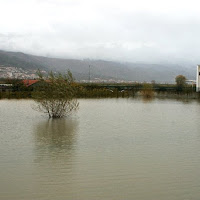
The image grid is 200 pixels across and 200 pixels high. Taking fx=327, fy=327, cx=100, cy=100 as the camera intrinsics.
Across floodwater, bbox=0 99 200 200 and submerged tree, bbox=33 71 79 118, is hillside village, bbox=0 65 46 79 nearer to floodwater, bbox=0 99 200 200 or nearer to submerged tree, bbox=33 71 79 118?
submerged tree, bbox=33 71 79 118

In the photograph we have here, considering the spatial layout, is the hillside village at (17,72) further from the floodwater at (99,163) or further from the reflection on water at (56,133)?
the floodwater at (99,163)

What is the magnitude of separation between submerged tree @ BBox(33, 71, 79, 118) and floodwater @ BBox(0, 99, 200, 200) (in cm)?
377

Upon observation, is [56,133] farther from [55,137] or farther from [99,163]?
[99,163]

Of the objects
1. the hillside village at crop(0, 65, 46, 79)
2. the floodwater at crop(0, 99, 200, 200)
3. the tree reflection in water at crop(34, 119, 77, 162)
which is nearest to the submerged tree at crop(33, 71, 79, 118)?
the tree reflection in water at crop(34, 119, 77, 162)

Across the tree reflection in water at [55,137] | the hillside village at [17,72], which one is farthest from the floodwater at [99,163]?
the hillside village at [17,72]

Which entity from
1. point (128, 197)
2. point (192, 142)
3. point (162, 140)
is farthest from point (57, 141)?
point (128, 197)

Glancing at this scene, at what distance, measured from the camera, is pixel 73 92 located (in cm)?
1942

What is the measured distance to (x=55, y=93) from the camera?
18703 millimetres

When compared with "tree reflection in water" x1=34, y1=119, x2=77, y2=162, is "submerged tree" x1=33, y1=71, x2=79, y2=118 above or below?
above

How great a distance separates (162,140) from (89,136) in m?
2.91

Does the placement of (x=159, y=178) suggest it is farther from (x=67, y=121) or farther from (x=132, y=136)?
(x=67, y=121)

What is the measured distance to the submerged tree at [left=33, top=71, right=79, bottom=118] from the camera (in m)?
18.9

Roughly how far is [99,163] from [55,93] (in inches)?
404

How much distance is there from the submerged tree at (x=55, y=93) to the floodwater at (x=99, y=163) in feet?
12.4
